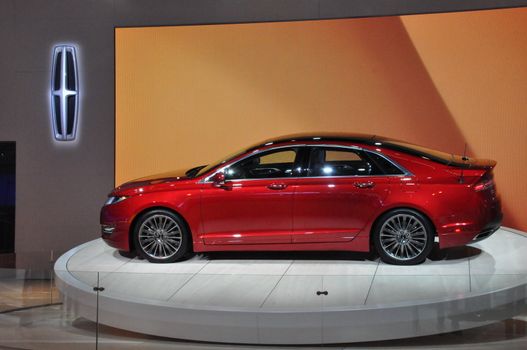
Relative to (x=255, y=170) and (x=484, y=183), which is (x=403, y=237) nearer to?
(x=484, y=183)

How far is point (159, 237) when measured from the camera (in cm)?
702

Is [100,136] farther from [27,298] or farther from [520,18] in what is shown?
[520,18]

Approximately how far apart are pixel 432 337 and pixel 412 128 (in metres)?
5.01

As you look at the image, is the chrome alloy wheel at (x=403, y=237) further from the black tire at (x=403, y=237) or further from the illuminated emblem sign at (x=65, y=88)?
the illuminated emblem sign at (x=65, y=88)

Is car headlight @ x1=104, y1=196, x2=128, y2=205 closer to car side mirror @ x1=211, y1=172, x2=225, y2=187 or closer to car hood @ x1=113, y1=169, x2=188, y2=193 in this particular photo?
car hood @ x1=113, y1=169, x2=188, y2=193

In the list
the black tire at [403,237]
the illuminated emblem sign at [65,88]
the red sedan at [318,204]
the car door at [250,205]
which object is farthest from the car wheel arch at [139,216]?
the illuminated emblem sign at [65,88]

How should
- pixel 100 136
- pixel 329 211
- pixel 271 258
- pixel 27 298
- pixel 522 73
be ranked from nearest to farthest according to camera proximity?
pixel 27 298
pixel 329 211
pixel 271 258
pixel 522 73
pixel 100 136

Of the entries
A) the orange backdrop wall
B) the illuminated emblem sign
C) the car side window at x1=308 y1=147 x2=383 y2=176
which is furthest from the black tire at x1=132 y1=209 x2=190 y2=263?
the illuminated emblem sign

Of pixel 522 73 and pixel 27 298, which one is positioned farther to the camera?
pixel 522 73

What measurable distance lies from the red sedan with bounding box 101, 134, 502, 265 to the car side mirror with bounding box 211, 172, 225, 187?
0.4 inches

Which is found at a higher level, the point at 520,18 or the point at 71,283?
the point at 520,18

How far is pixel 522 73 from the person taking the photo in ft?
27.4

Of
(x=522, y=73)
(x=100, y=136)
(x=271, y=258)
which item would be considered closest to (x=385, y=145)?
(x=271, y=258)

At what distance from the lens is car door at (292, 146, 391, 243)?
21.4 feet
